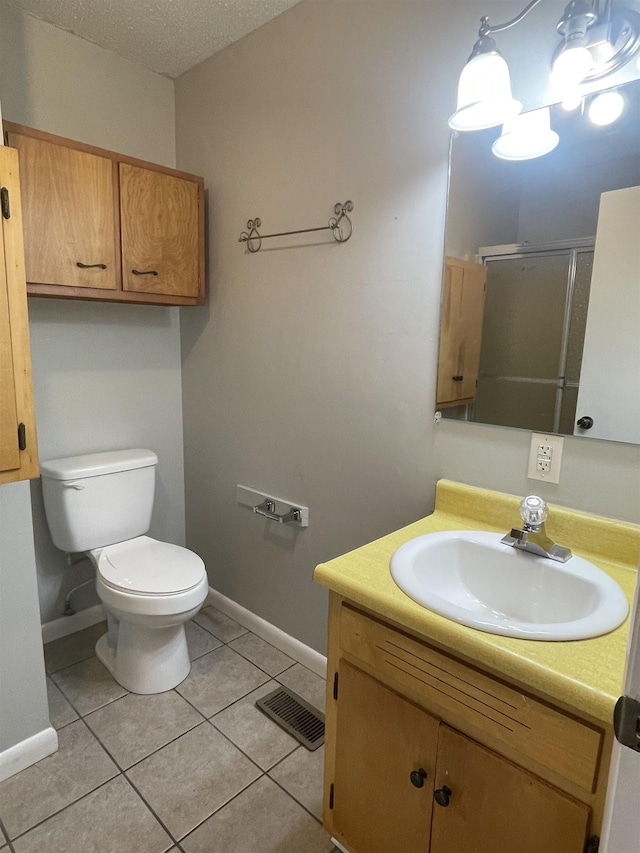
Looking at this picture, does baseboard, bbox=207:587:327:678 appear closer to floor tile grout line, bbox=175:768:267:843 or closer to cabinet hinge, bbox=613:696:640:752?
floor tile grout line, bbox=175:768:267:843

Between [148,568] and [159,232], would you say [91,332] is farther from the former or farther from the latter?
[148,568]

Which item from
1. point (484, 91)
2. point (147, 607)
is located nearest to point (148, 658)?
point (147, 607)

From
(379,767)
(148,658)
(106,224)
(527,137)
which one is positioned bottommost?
(148,658)

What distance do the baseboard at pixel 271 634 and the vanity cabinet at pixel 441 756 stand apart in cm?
75

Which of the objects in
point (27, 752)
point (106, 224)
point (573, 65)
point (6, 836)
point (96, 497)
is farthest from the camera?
point (96, 497)

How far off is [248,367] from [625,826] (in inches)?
72.5

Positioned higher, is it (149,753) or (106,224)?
(106,224)

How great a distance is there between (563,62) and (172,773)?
86.0 inches

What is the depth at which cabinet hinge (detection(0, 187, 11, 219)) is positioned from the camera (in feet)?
3.98

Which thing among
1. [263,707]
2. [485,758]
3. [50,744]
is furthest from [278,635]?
[485,758]

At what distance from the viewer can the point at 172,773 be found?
61.9 inches

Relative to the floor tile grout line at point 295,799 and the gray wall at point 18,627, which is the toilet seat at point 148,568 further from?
the floor tile grout line at point 295,799

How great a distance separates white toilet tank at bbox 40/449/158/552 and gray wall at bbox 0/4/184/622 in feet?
0.50

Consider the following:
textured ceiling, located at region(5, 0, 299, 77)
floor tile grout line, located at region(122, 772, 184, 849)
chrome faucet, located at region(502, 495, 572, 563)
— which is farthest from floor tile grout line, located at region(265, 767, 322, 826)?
textured ceiling, located at region(5, 0, 299, 77)
